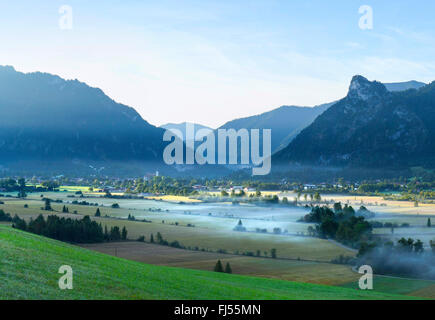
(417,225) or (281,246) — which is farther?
(417,225)

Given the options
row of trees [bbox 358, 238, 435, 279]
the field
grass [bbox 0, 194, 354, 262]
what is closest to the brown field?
the field

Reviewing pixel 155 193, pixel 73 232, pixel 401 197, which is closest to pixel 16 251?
pixel 73 232

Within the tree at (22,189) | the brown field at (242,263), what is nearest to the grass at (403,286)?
the brown field at (242,263)

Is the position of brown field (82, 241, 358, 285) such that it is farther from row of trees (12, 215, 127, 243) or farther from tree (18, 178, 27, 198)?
tree (18, 178, 27, 198)

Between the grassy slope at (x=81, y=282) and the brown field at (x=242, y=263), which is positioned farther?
the brown field at (x=242, y=263)

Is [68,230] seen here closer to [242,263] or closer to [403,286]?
[242,263]

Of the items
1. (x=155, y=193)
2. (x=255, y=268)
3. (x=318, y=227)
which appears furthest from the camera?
(x=155, y=193)

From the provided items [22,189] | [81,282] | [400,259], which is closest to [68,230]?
[400,259]

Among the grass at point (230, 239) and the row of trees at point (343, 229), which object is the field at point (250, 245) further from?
the row of trees at point (343, 229)

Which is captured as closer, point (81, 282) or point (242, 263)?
point (81, 282)
